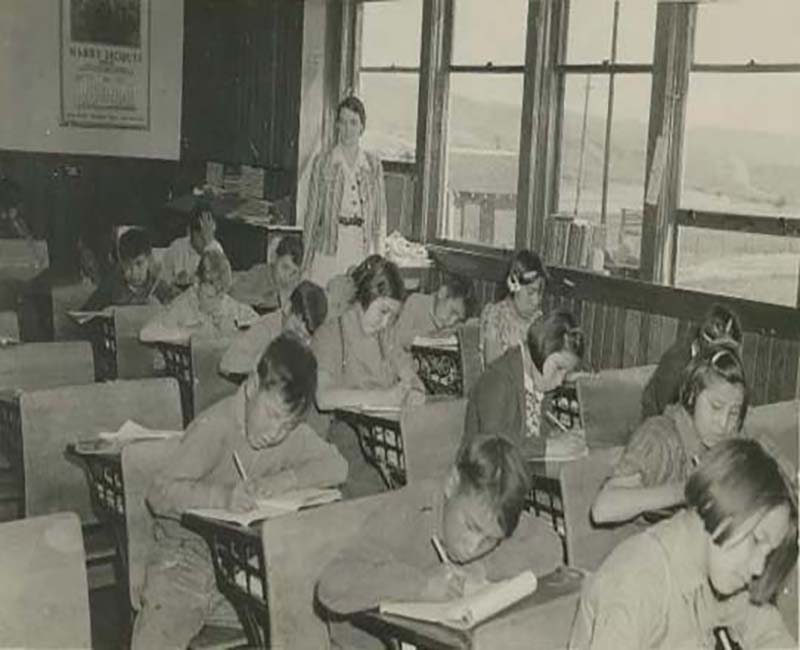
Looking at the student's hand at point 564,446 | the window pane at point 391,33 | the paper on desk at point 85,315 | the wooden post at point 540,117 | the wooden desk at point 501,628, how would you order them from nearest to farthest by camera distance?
1. the wooden desk at point 501,628
2. the student's hand at point 564,446
3. the paper on desk at point 85,315
4. the wooden post at point 540,117
5. the window pane at point 391,33

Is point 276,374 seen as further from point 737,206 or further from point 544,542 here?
point 737,206

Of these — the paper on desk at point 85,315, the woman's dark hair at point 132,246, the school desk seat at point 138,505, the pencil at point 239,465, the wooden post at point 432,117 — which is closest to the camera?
the school desk seat at point 138,505

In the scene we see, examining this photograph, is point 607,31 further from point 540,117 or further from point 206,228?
point 206,228

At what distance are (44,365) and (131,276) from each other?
1926 mm

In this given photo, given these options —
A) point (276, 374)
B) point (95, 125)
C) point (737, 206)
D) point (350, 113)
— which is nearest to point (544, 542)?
point (276, 374)

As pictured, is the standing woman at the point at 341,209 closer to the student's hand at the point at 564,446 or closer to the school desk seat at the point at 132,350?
the school desk seat at the point at 132,350

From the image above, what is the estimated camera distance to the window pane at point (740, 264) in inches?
197

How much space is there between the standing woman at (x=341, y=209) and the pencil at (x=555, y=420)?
186 cm

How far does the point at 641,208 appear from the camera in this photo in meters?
5.71

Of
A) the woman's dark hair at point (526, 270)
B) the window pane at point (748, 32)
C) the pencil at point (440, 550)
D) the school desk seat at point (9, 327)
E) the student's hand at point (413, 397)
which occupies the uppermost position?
the window pane at point (748, 32)

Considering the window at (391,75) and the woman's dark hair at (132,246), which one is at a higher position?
the window at (391,75)

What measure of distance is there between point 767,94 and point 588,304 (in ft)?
4.18

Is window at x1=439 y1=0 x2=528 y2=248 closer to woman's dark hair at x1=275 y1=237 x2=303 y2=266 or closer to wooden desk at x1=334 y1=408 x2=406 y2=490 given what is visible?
woman's dark hair at x1=275 y1=237 x2=303 y2=266

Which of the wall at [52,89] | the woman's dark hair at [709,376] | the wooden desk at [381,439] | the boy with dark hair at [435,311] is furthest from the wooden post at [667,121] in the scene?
the wall at [52,89]
